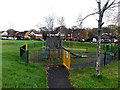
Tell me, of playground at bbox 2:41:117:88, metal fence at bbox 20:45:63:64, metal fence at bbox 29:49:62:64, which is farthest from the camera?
metal fence at bbox 29:49:62:64

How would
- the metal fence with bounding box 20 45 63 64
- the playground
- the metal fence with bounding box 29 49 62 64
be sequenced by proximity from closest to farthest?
the playground
the metal fence with bounding box 20 45 63 64
the metal fence with bounding box 29 49 62 64

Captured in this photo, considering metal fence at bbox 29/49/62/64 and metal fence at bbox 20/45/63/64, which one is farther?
metal fence at bbox 29/49/62/64

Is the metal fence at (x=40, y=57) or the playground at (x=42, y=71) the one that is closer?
the playground at (x=42, y=71)

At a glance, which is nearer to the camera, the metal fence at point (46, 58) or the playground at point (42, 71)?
the playground at point (42, 71)

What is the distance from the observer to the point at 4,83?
621cm

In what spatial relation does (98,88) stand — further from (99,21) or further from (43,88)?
(99,21)

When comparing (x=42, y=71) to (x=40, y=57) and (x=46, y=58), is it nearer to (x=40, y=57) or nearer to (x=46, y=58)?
(x=46, y=58)

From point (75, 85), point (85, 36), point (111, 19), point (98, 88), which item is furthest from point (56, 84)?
point (85, 36)

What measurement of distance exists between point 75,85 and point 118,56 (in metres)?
12.6

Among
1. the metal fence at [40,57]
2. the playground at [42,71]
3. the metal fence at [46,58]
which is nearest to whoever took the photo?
the playground at [42,71]

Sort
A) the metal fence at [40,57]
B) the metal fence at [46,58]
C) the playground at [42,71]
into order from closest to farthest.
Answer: the playground at [42,71]
the metal fence at [40,57]
the metal fence at [46,58]

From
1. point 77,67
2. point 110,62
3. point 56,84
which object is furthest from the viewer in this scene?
point 110,62

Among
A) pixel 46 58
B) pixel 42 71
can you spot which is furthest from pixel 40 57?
pixel 42 71

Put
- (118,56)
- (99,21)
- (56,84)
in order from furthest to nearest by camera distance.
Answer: (118,56) < (99,21) < (56,84)
